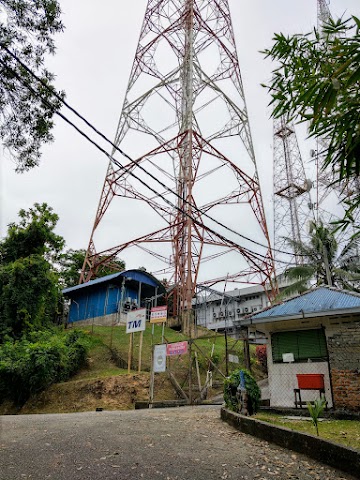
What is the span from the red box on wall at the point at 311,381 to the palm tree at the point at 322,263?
38.5 feet

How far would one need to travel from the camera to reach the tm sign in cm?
1360

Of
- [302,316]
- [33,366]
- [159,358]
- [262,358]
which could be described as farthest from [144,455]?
[262,358]

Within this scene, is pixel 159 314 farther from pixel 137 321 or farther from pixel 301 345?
pixel 301 345

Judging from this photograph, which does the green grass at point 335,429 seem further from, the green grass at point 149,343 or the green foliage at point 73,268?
the green foliage at point 73,268

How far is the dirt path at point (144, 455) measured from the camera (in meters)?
4.25

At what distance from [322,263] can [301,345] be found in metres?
11.8

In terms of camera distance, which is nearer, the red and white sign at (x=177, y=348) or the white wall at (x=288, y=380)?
the white wall at (x=288, y=380)

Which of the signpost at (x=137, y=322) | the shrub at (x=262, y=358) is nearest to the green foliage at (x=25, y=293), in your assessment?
the signpost at (x=137, y=322)

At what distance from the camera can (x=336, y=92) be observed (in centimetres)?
336

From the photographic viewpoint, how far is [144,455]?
16.2 feet

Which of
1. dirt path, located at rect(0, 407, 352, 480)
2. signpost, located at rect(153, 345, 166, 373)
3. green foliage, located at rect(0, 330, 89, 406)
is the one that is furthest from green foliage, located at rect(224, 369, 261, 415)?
green foliage, located at rect(0, 330, 89, 406)

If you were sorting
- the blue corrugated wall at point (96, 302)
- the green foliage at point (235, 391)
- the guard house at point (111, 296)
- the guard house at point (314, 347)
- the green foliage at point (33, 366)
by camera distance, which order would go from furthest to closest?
1. the blue corrugated wall at point (96, 302)
2. the guard house at point (111, 296)
3. the green foliage at point (33, 366)
4. the guard house at point (314, 347)
5. the green foliage at point (235, 391)

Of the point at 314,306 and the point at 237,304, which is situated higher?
the point at 237,304

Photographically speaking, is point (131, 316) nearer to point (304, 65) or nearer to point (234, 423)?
point (234, 423)
